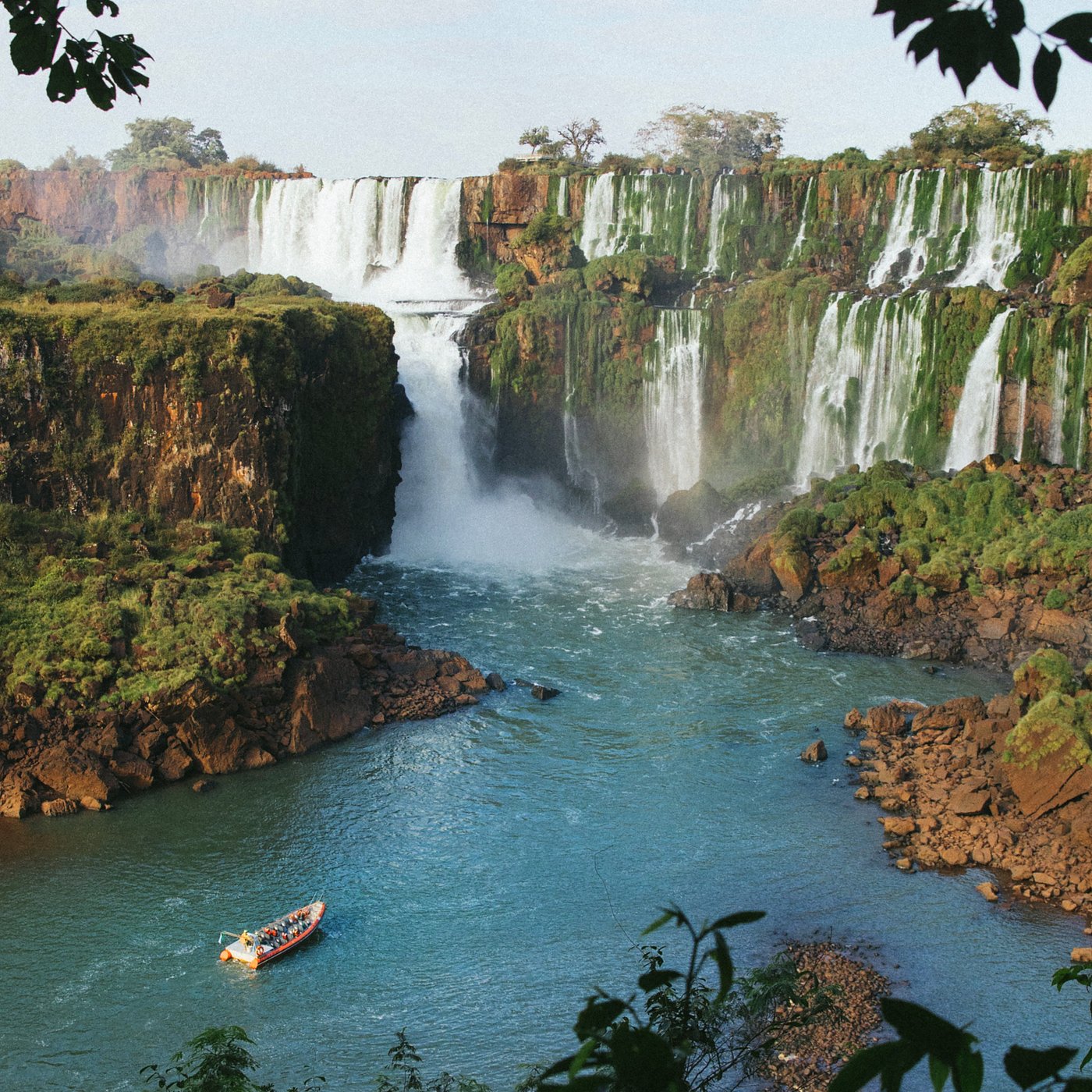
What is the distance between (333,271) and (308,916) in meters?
35.2

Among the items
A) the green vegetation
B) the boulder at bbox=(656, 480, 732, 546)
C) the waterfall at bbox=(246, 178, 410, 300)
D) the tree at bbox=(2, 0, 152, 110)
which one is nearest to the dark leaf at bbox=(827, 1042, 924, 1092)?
the tree at bbox=(2, 0, 152, 110)

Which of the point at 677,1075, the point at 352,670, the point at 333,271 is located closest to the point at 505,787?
the point at 352,670

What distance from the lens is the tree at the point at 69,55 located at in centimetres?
417

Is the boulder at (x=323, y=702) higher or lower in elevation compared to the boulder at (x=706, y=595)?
lower

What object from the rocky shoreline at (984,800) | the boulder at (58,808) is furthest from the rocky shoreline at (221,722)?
the rocky shoreline at (984,800)

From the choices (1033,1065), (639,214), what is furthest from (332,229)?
(1033,1065)

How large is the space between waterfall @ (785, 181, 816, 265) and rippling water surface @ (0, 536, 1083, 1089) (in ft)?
70.7

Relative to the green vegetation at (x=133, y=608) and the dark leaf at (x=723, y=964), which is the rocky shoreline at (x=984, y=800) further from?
the dark leaf at (x=723, y=964)

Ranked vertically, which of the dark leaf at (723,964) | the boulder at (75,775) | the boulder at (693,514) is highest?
the dark leaf at (723,964)

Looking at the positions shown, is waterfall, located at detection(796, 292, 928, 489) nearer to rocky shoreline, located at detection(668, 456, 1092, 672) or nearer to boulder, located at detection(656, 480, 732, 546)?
boulder, located at detection(656, 480, 732, 546)

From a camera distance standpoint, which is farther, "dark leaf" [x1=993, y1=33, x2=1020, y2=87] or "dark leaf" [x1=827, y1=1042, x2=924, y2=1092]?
"dark leaf" [x1=993, y1=33, x2=1020, y2=87]

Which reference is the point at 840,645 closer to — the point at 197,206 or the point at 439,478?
the point at 439,478

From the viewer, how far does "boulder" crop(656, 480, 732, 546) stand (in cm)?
3353

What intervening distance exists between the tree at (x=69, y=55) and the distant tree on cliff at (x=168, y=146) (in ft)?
196
